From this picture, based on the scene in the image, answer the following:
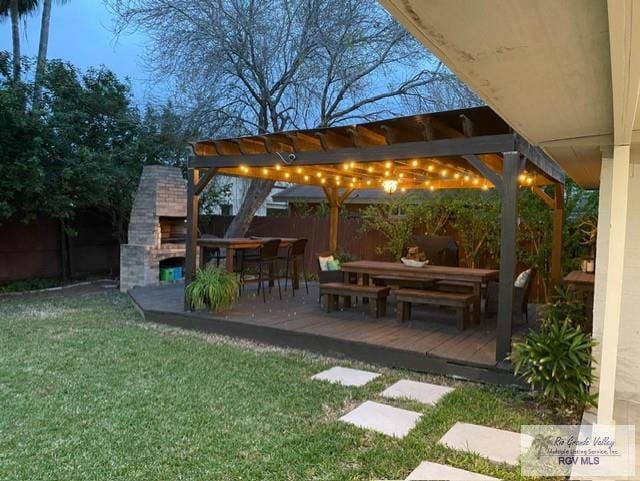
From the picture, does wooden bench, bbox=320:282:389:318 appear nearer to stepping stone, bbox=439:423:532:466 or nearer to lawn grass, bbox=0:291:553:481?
lawn grass, bbox=0:291:553:481

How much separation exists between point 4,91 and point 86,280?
4.52 metres

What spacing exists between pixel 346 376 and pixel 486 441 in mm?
1564

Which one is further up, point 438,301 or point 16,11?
point 16,11

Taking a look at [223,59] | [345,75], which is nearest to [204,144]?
[223,59]

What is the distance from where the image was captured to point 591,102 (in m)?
2.39

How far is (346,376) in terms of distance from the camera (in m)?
4.29

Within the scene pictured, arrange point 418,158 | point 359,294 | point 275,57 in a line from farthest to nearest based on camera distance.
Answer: point 275,57, point 359,294, point 418,158

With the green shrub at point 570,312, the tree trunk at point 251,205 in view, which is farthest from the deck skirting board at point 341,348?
the tree trunk at point 251,205

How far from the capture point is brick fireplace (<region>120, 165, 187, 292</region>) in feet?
29.3

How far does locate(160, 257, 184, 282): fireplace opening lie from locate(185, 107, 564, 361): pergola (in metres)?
3.23

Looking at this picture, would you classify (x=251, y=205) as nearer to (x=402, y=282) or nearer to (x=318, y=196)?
(x=318, y=196)

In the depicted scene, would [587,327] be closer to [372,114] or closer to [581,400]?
[581,400]

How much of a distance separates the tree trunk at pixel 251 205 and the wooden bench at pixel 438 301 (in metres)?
5.53

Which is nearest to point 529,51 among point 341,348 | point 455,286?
point 341,348
